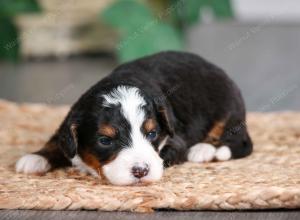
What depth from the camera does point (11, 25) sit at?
8.12m

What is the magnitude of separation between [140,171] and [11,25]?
4961 millimetres

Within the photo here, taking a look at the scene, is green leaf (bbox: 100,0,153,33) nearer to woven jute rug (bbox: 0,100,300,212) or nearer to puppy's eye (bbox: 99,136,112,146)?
woven jute rug (bbox: 0,100,300,212)

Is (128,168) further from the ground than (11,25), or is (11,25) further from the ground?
(11,25)

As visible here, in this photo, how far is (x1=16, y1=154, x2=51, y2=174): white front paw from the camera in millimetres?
3971

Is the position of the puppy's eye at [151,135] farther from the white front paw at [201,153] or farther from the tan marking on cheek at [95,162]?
the white front paw at [201,153]

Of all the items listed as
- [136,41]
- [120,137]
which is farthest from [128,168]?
[136,41]

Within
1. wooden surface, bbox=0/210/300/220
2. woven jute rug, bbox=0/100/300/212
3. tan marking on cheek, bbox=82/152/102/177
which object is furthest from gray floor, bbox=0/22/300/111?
wooden surface, bbox=0/210/300/220

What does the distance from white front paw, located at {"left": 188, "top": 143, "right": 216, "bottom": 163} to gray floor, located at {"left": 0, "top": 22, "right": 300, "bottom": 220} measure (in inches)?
100

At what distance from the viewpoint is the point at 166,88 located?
432cm

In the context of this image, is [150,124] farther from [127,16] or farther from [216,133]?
[127,16]

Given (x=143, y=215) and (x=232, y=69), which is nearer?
(x=143, y=215)

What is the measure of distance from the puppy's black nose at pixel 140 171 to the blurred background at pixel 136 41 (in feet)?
11.2

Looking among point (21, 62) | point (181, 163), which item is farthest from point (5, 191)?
point (21, 62)

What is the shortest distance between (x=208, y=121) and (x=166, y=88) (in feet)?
1.10
